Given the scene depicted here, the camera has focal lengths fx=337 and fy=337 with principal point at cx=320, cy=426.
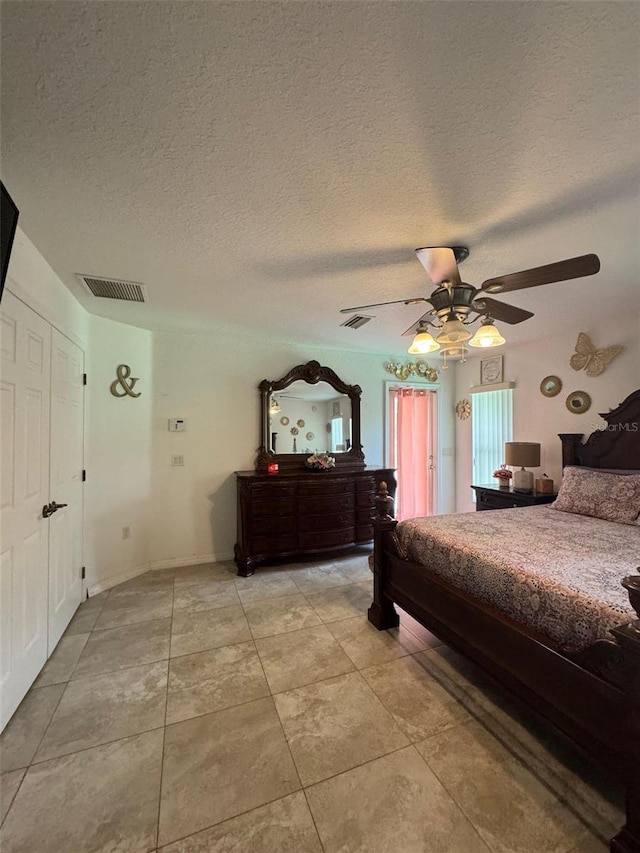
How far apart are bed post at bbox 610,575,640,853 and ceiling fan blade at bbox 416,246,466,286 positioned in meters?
1.48

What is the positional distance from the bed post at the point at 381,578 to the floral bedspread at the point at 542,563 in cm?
13

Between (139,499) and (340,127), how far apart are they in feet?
11.2

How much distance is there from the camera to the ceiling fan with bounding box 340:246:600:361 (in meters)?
1.63

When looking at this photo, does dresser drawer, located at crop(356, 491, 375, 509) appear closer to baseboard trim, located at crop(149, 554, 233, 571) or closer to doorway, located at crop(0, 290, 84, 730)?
baseboard trim, located at crop(149, 554, 233, 571)

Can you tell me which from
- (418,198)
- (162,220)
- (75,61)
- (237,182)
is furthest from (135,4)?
(418,198)

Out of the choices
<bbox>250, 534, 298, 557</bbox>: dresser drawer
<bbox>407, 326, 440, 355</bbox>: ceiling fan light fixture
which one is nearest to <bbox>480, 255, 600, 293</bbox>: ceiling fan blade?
<bbox>407, 326, 440, 355</bbox>: ceiling fan light fixture

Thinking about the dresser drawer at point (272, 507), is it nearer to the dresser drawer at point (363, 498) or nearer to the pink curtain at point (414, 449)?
the dresser drawer at point (363, 498)

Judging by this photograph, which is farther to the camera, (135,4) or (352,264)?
(352,264)

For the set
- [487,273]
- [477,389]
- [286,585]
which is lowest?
[286,585]

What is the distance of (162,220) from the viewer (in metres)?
1.68

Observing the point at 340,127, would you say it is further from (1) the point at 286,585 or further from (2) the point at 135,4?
(1) the point at 286,585

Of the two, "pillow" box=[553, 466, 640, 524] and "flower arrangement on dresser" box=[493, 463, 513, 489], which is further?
"flower arrangement on dresser" box=[493, 463, 513, 489]

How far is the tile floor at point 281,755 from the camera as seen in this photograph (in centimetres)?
118

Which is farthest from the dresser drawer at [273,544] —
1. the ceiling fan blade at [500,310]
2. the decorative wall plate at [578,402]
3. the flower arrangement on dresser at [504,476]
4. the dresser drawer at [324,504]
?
the decorative wall plate at [578,402]
